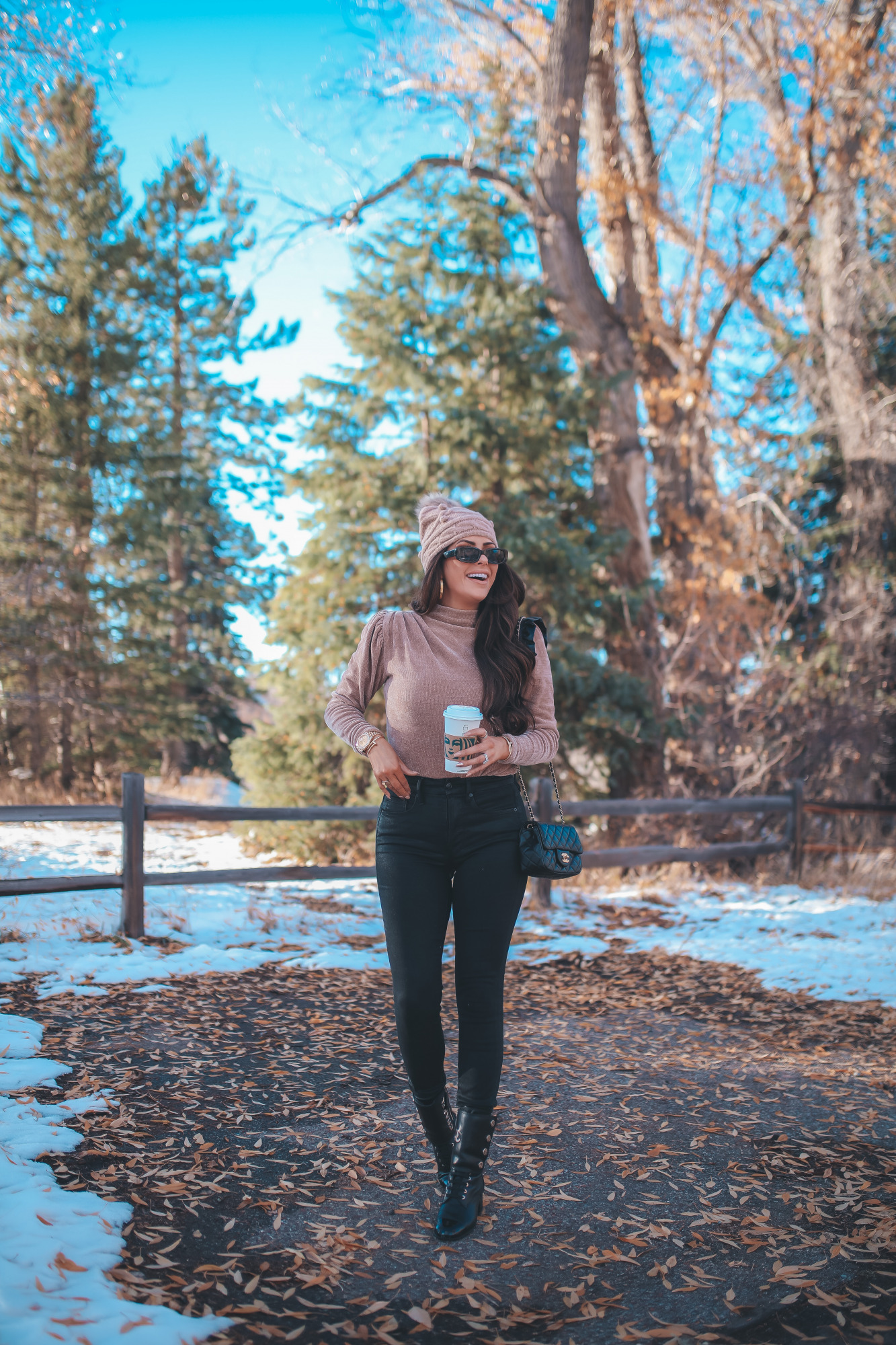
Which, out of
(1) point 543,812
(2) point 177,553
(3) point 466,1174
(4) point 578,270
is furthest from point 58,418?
(3) point 466,1174

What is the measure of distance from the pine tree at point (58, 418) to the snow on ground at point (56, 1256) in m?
10.7

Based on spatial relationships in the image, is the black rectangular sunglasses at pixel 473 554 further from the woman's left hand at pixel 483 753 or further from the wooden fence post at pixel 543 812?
the wooden fence post at pixel 543 812

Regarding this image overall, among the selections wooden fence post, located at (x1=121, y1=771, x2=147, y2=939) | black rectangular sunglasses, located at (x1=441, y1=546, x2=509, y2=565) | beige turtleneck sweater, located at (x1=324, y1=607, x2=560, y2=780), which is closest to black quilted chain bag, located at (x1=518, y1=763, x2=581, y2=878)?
beige turtleneck sweater, located at (x1=324, y1=607, x2=560, y2=780)

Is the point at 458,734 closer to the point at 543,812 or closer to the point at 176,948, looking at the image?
the point at 176,948

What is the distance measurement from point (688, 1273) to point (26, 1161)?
199cm

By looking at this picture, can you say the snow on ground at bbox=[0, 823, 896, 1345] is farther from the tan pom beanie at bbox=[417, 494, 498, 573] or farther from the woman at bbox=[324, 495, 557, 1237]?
the tan pom beanie at bbox=[417, 494, 498, 573]

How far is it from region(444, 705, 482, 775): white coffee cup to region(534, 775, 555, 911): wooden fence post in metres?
5.44

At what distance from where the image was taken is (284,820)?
23.7 feet

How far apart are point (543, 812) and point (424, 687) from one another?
18.1 feet

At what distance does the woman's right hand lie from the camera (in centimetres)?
253

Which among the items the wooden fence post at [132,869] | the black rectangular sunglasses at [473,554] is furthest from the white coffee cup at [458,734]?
the wooden fence post at [132,869]

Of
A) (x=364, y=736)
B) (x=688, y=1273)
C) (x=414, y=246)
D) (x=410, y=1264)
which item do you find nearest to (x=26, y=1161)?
(x=410, y=1264)

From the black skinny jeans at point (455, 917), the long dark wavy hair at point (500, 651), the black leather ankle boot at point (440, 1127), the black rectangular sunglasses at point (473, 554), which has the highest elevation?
the black rectangular sunglasses at point (473, 554)

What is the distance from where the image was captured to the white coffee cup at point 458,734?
Result: 8.17 feet
